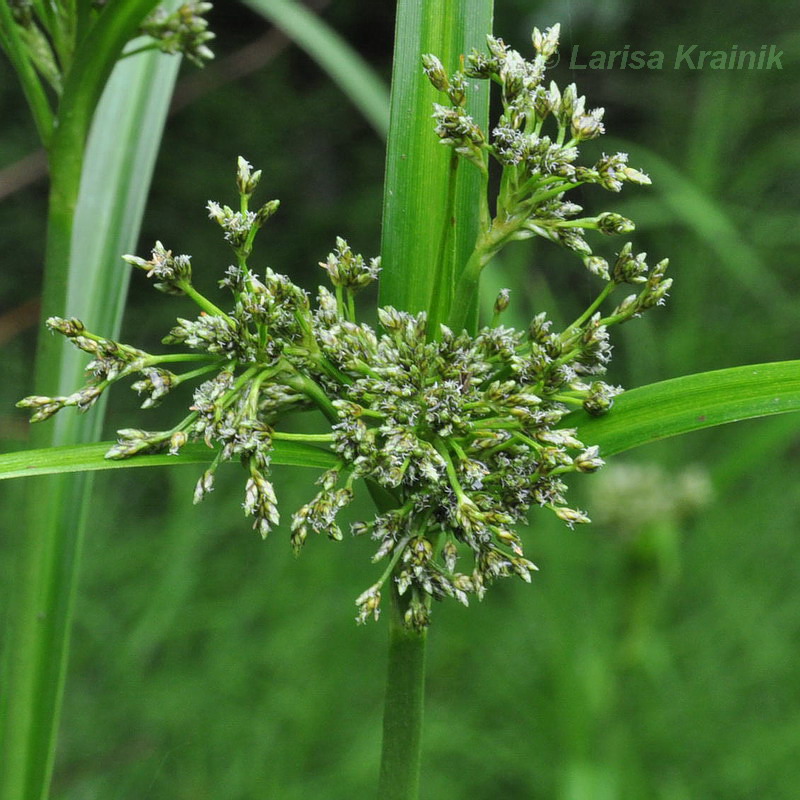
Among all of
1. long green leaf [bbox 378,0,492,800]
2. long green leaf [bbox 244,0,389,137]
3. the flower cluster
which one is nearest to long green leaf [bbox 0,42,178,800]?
the flower cluster

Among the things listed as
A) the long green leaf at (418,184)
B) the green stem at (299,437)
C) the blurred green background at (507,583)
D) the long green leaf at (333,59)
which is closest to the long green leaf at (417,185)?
the long green leaf at (418,184)

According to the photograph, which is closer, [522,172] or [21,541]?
[522,172]

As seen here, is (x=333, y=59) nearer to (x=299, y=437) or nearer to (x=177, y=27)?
(x=177, y=27)

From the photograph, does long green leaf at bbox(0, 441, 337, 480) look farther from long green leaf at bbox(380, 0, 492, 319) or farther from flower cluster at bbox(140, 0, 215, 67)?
flower cluster at bbox(140, 0, 215, 67)

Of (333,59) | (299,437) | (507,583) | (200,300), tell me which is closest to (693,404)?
(299,437)

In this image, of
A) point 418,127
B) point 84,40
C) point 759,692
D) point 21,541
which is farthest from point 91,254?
point 759,692

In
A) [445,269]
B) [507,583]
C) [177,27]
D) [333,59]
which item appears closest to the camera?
[445,269]

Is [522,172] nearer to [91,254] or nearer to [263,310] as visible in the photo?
[263,310]
